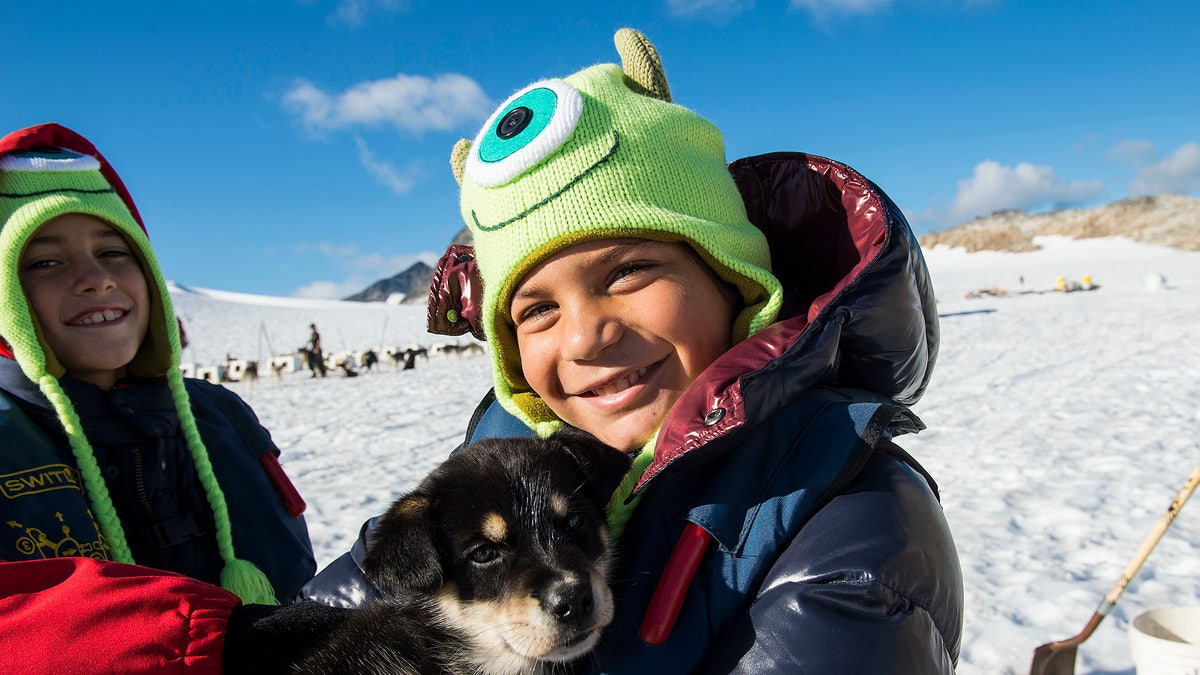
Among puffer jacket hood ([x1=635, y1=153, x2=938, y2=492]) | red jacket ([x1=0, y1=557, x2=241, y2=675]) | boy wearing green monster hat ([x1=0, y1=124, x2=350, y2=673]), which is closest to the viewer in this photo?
red jacket ([x1=0, y1=557, x2=241, y2=675])

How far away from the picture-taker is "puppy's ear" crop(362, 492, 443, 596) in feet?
6.46

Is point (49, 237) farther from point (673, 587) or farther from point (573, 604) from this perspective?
point (673, 587)

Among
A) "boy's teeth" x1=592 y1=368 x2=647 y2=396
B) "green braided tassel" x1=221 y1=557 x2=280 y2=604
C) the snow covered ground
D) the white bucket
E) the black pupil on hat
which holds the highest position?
the black pupil on hat

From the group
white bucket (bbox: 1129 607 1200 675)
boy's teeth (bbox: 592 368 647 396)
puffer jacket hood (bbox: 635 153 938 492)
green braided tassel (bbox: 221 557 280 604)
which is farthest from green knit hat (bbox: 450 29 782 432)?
white bucket (bbox: 1129 607 1200 675)

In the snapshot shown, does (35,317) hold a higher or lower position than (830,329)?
higher

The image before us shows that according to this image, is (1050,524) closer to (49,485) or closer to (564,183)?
(564,183)

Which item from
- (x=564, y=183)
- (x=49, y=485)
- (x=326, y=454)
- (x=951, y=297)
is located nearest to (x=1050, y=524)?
(x=564, y=183)

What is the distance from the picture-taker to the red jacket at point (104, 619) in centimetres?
150

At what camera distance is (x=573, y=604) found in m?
1.86

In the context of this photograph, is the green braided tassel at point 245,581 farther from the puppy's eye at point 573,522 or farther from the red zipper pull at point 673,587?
the red zipper pull at point 673,587

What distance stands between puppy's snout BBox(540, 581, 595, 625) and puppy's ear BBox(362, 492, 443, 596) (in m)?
0.34

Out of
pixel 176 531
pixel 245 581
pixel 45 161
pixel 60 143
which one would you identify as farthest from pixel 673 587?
pixel 60 143

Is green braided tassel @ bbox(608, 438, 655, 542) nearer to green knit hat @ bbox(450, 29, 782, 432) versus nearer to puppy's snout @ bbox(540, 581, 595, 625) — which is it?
puppy's snout @ bbox(540, 581, 595, 625)

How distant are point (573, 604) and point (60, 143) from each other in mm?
2824
